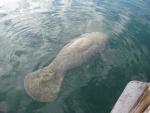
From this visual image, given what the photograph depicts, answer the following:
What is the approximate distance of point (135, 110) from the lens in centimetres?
342

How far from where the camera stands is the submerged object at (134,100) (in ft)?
10.8

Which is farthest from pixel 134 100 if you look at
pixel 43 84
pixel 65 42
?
pixel 65 42

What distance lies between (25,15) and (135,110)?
36.0 feet

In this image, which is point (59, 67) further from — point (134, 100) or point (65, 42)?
point (134, 100)

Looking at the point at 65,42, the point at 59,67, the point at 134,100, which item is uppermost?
the point at 134,100

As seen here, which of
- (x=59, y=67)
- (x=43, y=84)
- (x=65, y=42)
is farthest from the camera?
(x=65, y=42)

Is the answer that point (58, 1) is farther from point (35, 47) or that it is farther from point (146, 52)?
point (146, 52)

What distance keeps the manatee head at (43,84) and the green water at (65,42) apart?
166mm

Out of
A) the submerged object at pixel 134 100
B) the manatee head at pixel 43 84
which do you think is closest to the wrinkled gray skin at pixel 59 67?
the manatee head at pixel 43 84

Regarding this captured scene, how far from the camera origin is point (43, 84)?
654cm

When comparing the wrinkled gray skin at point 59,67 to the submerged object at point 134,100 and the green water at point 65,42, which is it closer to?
the green water at point 65,42

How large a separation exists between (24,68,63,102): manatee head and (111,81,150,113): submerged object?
8.58ft

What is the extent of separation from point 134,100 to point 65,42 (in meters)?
5.96

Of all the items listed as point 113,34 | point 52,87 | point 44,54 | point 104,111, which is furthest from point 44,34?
point 104,111
